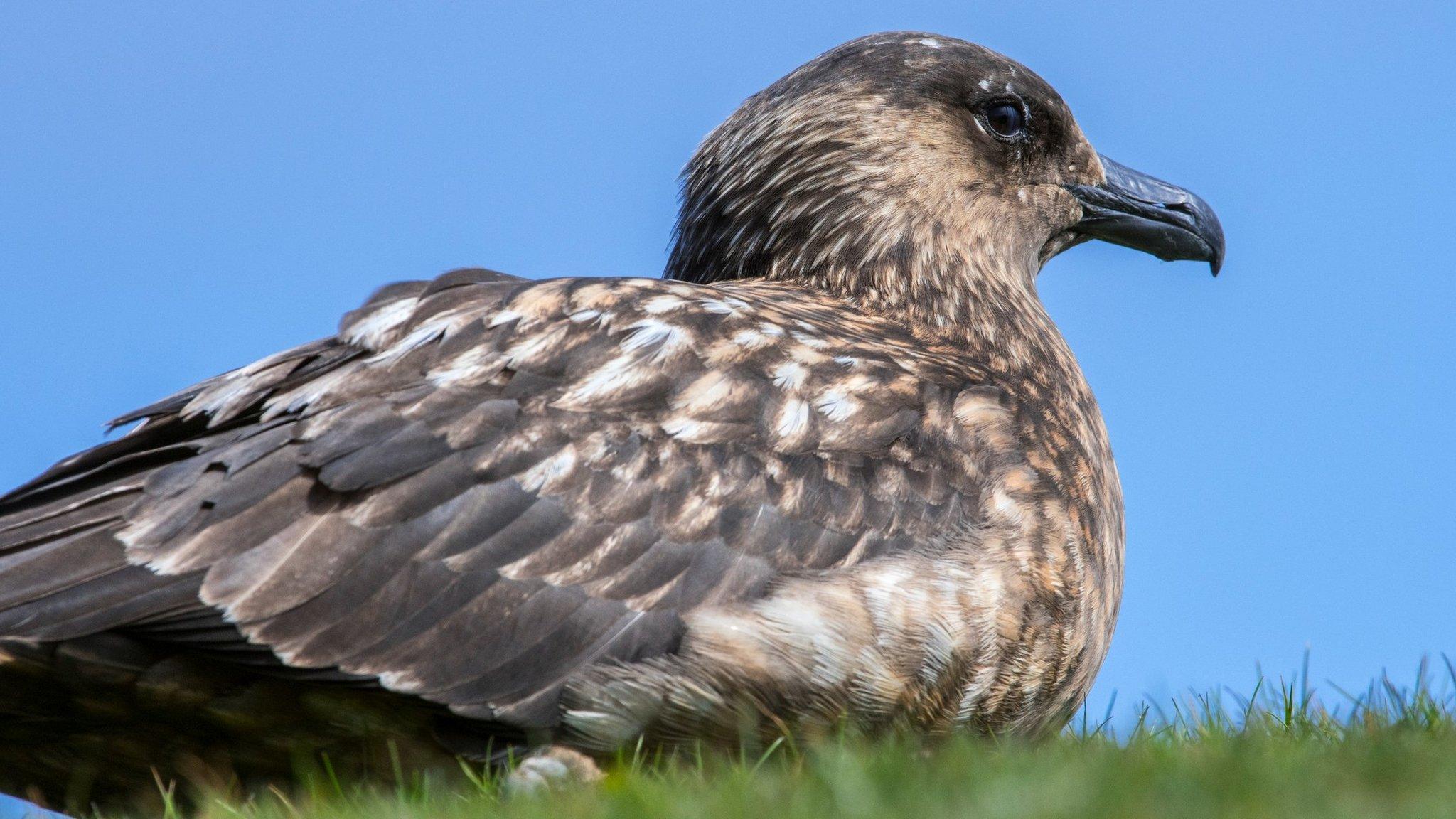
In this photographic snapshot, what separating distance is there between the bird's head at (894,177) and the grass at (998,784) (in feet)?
6.89

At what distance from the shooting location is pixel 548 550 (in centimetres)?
381

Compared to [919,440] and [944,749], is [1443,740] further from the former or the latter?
[919,440]

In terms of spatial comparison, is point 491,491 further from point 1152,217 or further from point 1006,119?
point 1152,217

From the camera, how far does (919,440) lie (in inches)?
169

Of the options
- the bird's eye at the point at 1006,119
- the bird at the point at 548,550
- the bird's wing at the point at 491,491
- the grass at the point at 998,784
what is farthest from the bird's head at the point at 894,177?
the grass at the point at 998,784

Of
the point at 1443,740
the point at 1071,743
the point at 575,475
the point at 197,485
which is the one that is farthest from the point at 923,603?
the point at 197,485

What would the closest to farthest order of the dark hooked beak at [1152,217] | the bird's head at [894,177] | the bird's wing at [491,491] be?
the bird's wing at [491,491]
the bird's head at [894,177]
the dark hooked beak at [1152,217]

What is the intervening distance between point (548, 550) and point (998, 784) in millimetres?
1399

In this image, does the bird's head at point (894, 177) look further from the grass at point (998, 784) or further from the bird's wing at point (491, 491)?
the grass at point (998, 784)

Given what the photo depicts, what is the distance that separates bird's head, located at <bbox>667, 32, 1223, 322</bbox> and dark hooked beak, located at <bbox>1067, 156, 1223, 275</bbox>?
0.02 meters

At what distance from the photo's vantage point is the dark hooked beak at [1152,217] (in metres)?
5.91

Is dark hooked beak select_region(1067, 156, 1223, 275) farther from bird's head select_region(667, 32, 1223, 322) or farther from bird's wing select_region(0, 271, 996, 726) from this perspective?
bird's wing select_region(0, 271, 996, 726)

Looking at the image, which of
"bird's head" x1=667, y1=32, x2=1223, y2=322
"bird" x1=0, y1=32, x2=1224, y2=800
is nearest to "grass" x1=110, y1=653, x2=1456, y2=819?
"bird" x1=0, y1=32, x2=1224, y2=800

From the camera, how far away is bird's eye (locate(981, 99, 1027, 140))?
5.64 m
